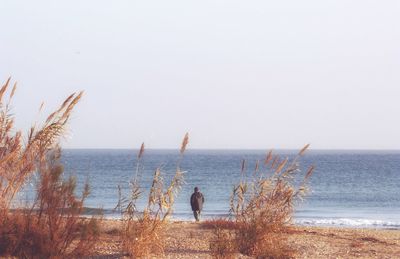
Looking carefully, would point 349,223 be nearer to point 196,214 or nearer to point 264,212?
point 196,214

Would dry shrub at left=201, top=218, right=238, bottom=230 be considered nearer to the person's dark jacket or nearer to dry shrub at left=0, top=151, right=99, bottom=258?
dry shrub at left=0, top=151, right=99, bottom=258

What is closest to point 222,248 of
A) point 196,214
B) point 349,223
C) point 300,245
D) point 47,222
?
point 47,222

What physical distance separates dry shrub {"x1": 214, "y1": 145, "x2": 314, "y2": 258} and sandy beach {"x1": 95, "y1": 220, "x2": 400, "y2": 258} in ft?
1.40

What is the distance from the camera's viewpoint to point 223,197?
5078cm

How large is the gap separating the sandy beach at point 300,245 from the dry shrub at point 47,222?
61.7 inches

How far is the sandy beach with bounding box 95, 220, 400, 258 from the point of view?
41.1ft

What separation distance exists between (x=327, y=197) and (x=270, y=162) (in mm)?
41002

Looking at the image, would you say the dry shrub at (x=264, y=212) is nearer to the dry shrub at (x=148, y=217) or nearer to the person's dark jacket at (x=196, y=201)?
the dry shrub at (x=148, y=217)

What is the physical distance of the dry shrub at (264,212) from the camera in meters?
12.1

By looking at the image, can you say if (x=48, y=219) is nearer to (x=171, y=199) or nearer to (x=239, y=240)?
(x=171, y=199)

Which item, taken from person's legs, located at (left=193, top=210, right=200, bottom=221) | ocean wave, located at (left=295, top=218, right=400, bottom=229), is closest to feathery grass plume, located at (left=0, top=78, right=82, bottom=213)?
person's legs, located at (left=193, top=210, right=200, bottom=221)

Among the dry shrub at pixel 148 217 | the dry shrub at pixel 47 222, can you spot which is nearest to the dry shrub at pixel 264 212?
the dry shrub at pixel 148 217

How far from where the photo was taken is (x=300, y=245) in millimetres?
14078

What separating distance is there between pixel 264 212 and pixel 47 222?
3827 millimetres
